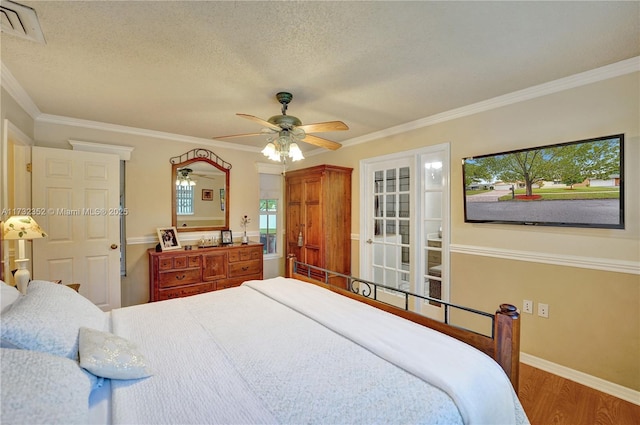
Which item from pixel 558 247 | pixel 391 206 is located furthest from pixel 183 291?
pixel 558 247

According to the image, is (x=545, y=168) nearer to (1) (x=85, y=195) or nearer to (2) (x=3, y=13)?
(2) (x=3, y=13)

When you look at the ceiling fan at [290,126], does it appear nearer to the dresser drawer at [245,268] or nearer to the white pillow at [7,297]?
the white pillow at [7,297]

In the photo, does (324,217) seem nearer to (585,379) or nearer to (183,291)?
(183,291)

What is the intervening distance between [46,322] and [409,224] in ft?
10.5

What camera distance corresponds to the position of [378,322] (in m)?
1.61

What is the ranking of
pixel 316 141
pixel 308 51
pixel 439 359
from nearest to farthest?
pixel 439 359 < pixel 308 51 < pixel 316 141

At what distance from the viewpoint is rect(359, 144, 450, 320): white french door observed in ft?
10.6

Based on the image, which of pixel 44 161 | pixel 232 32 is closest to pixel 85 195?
pixel 44 161

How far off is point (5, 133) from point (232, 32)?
2180 millimetres

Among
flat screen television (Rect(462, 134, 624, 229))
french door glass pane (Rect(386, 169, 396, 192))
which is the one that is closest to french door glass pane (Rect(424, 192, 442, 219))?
flat screen television (Rect(462, 134, 624, 229))

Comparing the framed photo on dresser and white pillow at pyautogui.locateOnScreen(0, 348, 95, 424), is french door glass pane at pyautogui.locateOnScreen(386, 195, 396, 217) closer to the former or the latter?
the framed photo on dresser

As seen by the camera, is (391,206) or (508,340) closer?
(508,340)

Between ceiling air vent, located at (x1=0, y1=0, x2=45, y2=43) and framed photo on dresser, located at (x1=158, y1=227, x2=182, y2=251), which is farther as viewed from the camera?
framed photo on dresser, located at (x1=158, y1=227, x2=182, y2=251)

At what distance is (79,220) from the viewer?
3.17m
